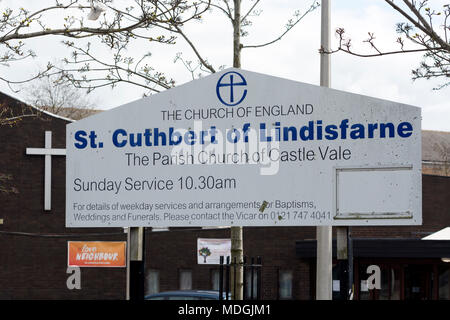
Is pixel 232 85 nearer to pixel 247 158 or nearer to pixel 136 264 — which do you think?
pixel 247 158

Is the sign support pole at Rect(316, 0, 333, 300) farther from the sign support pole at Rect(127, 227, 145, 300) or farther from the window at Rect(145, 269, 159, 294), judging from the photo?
the window at Rect(145, 269, 159, 294)

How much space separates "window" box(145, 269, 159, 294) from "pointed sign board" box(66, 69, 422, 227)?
2560 centimetres

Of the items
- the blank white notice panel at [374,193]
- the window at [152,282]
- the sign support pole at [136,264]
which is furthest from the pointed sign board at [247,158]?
the window at [152,282]

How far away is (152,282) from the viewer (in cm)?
3425

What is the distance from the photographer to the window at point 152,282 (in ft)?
112

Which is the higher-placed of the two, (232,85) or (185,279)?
(232,85)

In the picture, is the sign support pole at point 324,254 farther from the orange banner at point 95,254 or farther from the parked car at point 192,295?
the orange banner at point 95,254

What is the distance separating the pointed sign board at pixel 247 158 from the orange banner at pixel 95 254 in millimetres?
24967

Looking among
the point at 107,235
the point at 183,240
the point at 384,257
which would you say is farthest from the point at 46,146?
the point at 384,257

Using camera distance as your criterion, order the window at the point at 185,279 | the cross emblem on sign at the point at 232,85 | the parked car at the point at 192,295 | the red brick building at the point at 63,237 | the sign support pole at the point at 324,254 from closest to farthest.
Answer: the cross emblem on sign at the point at 232,85 < the sign support pole at the point at 324,254 < the parked car at the point at 192,295 < the red brick building at the point at 63,237 < the window at the point at 185,279

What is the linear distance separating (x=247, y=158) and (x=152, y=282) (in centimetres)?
2660

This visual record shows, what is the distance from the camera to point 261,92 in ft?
27.5

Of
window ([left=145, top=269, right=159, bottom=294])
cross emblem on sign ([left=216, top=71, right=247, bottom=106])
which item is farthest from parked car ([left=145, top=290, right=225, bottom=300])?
window ([left=145, top=269, right=159, bottom=294])

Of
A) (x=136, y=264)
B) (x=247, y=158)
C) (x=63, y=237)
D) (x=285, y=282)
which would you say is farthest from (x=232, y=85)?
(x=63, y=237)
